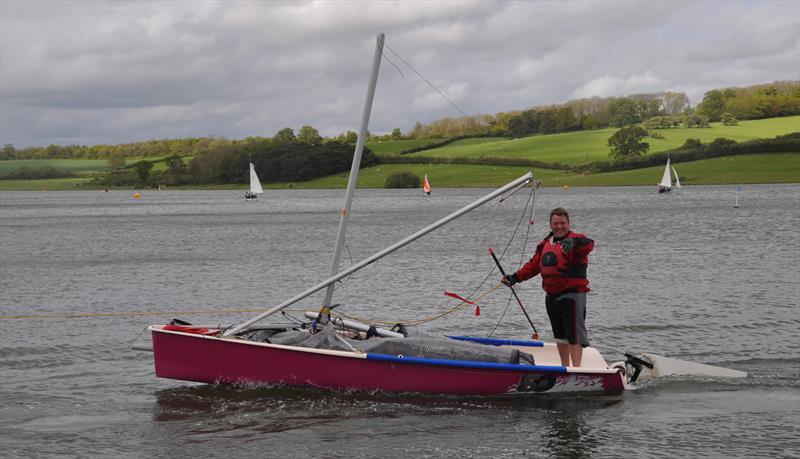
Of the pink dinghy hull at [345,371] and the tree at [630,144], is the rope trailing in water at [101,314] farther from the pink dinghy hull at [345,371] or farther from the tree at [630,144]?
the tree at [630,144]

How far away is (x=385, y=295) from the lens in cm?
2683

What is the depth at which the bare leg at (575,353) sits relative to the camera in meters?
13.5

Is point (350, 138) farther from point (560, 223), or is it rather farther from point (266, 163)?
point (560, 223)

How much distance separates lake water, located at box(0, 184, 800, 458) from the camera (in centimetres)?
1245

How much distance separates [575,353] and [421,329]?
24.4 feet

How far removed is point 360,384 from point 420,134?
185587 mm

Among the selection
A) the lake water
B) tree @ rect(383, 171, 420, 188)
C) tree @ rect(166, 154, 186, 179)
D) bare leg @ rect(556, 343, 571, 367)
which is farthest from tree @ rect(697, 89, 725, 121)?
bare leg @ rect(556, 343, 571, 367)

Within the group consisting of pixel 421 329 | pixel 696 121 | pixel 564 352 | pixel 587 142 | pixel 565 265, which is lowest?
pixel 421 329

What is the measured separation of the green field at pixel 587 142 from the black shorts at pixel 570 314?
14063 cm

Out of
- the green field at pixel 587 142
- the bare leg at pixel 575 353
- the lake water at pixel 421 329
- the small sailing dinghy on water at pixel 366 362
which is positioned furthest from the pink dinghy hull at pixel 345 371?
the green field at pixel 587 142

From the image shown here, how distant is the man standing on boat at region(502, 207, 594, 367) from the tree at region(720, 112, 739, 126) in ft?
542

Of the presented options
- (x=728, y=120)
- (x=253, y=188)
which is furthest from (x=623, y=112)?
(x=253, y=188)

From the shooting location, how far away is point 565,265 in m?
12.9

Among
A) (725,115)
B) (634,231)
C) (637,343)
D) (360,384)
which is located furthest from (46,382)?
(725,115)
